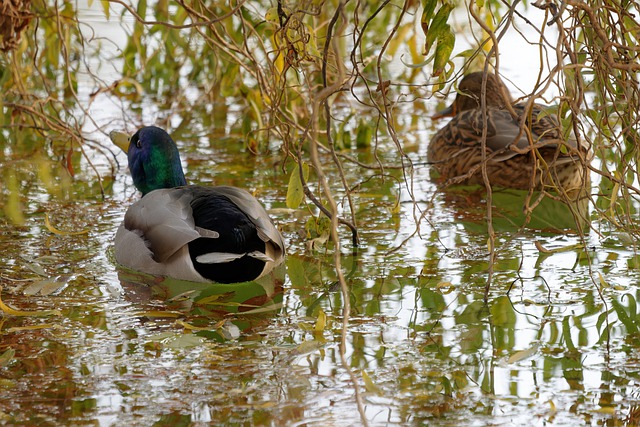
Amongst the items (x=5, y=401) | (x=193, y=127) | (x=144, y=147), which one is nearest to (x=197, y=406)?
(x=5, y=401)

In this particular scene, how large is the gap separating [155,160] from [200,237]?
1.08 metres

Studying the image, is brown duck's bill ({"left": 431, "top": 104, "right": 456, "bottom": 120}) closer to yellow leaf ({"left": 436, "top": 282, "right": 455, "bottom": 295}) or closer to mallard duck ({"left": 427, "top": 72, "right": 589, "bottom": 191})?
mallard duck ({"left": 427, "top": 72, "right": 589, "bottom": 191})

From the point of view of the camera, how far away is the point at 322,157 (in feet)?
23.7

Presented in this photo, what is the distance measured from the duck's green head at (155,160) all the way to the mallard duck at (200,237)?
0.45 metres

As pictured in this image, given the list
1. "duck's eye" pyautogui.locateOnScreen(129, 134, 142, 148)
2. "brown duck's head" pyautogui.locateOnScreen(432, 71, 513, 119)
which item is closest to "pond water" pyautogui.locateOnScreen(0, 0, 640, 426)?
"duck's eye" pyautogui.locateOnScreen(129, 134, 142, 148)

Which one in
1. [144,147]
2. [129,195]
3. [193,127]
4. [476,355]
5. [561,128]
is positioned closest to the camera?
[476,355]

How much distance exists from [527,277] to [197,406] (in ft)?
6.43

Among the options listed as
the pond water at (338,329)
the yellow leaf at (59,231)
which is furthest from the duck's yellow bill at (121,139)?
the yellow leaf at (59,231)

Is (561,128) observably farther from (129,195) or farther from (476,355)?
(129,195)

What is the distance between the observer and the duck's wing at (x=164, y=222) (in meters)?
4.82

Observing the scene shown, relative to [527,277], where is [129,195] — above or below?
above

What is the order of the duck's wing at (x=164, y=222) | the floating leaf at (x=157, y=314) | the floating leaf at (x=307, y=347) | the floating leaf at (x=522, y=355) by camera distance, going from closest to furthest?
the floating leaf at (x=522, y=355)
the floating leaf at (x=307, y=347)
the floating leaf at (x=157, y=314)
the duck's wing at (x=164, y=222)

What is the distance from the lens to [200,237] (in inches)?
188

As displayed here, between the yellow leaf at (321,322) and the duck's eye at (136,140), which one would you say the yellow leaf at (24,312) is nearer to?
the yellow leaf at (321,322)
